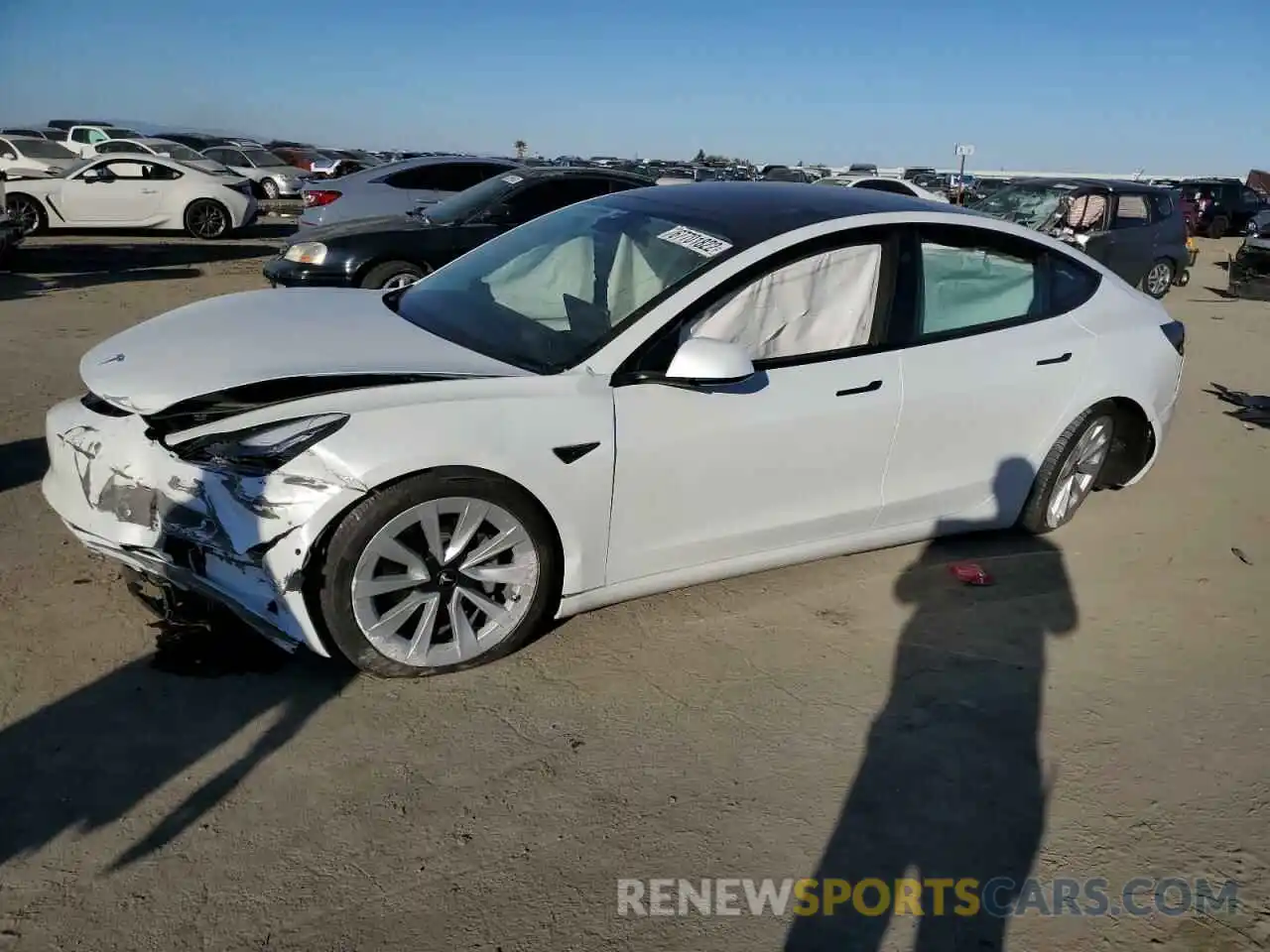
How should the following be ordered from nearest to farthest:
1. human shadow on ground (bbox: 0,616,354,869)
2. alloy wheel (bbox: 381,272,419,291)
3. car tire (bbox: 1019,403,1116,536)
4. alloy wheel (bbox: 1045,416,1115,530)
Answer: human shadow on ground (bbox: 0,616,354,869) < car tire (bbox: 1019,403,1116,536) < alloy wheel (bbox: 1045,416,1115,530) < alloy wheel (bbox: 381,272,419,291)

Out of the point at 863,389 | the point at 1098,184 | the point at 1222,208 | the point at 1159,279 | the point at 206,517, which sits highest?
the point at 1222,208

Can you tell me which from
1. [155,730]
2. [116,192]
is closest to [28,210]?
[116,192]

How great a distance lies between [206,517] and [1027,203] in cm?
1251

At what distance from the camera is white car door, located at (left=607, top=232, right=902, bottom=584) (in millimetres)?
3355

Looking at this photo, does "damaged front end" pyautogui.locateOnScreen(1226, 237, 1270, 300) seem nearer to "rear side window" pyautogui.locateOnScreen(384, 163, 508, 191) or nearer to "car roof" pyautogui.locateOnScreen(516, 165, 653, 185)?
"car roof" pyautogui.locateOnScreen(516, 165, 653, 185)

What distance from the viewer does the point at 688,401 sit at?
3389 mm

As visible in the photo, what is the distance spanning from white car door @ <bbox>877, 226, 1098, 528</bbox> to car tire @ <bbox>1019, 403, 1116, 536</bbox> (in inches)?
3.8

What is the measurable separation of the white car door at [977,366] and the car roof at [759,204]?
0.29 metres

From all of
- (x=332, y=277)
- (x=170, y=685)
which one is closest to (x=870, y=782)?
(x=170, y=685)

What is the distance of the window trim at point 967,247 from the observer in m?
3.89

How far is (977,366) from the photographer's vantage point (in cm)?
402

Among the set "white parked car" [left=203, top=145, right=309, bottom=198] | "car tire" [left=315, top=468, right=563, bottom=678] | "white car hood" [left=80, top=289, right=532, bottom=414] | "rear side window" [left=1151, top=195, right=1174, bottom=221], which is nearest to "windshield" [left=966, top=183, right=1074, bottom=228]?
"rear side window" [left=1151, top=195, right=1174, bottom=221]

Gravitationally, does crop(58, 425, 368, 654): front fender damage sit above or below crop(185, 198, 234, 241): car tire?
below

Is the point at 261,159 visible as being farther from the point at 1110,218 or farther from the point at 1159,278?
the point at 1159,278
